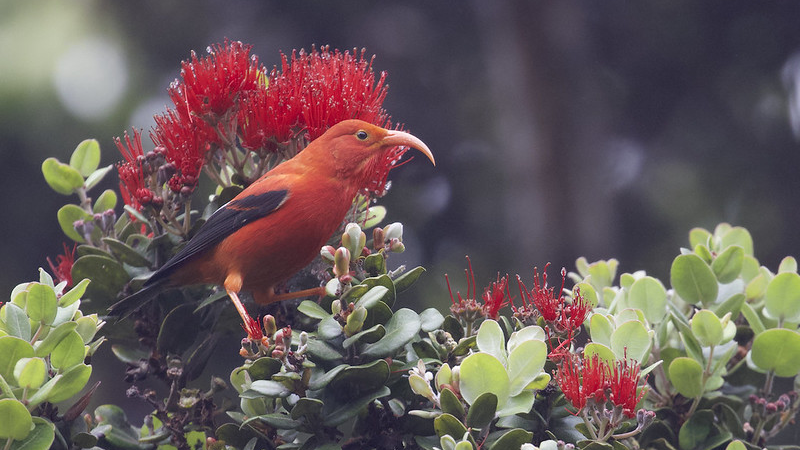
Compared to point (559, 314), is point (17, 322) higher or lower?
higher

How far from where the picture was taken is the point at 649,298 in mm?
1841

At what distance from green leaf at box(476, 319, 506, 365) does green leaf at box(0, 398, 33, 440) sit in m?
0.81

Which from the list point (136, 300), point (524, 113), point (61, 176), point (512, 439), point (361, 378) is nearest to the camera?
point (512, 439)

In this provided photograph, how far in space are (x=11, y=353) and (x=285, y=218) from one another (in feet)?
2.46

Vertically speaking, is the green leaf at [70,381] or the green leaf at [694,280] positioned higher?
the green leaf at [70,381]

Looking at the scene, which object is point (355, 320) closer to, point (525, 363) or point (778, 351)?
point (525, 363)

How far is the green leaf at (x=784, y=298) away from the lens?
1.85 m

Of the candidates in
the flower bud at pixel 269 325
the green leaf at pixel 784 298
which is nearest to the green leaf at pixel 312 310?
the flower bud at pixel 269 325

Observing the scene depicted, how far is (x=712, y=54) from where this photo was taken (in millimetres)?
5488

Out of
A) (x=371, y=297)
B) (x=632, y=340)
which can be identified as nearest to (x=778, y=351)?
(x=632, y=340)

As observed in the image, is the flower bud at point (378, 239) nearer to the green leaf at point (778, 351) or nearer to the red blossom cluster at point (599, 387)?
the red blossom cluster at point (599, 387)

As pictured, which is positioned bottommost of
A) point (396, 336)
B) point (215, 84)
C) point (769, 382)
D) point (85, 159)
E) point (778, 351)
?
point (769, 382)

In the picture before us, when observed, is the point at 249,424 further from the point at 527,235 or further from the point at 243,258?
the point at 527,235

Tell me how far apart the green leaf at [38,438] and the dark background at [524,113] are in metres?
3.15
